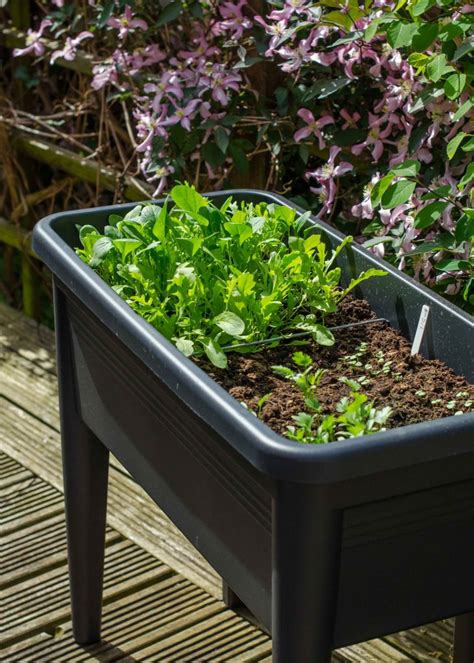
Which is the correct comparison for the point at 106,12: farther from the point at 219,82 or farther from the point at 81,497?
the point at 81,497

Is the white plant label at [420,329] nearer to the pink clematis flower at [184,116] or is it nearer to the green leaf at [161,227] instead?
the green leaf at [161,227]

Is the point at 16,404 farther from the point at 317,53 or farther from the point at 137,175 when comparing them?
the point at 317,53

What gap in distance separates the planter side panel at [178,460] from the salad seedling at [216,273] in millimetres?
84

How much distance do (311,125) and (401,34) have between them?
1.80 ft

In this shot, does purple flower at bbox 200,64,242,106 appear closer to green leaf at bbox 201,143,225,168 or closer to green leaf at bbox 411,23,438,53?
green leaf at bbox 201,143,225,168

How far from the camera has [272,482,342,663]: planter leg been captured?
4.30 ft

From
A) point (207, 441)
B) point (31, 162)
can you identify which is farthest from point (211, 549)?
point (31, 162)

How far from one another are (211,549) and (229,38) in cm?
145

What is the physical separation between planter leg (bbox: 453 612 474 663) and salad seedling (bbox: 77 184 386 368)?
60 centimetres

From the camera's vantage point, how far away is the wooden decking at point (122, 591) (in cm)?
225

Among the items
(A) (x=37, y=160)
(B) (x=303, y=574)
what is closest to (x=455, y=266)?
(B) (x=303, y=574)

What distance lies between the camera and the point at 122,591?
2422mm

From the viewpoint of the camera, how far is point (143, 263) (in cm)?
174

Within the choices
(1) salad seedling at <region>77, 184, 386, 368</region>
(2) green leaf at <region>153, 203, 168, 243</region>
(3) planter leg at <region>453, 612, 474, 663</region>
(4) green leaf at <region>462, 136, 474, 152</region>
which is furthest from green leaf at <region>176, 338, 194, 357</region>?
(3) planter leg at <region>453, 612, 474, 663</region>
